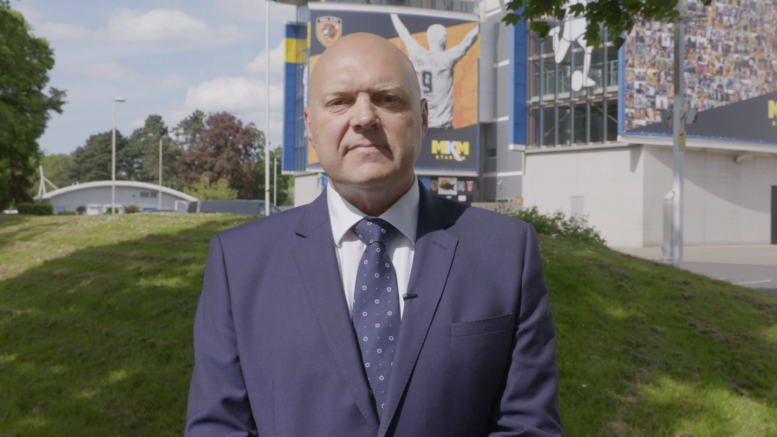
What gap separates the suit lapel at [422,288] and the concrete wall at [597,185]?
30984 millimetres

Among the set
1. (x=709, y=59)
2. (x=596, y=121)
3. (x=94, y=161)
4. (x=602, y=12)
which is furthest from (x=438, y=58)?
(x=94, y=161)

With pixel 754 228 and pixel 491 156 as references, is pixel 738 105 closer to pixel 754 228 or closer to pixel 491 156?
pixel 754 228

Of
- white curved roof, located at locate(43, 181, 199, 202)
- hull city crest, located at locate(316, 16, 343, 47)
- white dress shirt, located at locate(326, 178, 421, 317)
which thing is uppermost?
hull city crest, located at locate(316, 16, 343, 47)

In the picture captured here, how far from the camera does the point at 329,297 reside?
1.95 m

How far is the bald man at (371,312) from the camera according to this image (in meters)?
1.90

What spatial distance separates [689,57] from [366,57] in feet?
112

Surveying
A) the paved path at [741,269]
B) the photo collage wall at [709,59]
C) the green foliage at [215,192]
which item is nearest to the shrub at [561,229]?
the paved path at [741,269]

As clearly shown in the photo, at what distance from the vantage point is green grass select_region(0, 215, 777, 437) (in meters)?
5.23

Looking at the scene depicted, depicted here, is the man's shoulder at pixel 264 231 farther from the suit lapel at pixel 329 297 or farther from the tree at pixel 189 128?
the tree at pixel 189 128

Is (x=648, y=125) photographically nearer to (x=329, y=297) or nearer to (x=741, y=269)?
(x=741, y=269)

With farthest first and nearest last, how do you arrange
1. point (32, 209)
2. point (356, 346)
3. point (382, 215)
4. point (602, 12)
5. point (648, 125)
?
point (32, 209) < point (648, 125) < point (602, 12) < point (382, 215) < point (356, 346)

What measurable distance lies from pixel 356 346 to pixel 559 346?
16.5 feet

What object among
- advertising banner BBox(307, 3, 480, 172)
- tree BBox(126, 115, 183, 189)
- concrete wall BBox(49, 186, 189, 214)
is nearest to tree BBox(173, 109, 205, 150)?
tree BBox(126, 115, 183, 189)

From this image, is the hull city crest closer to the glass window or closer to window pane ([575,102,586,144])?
the glass window
